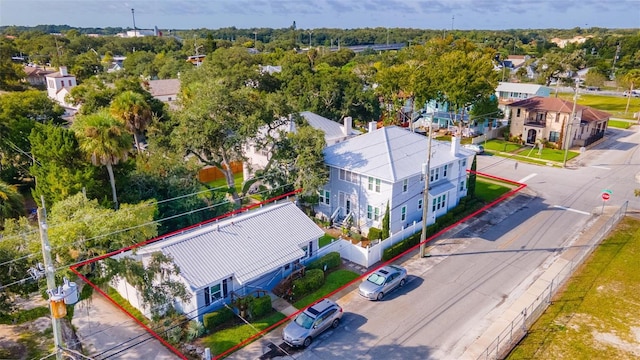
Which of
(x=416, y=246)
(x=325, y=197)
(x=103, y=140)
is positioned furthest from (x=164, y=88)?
(x=416, y=246)

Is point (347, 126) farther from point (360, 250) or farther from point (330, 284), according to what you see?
point (330, 284)

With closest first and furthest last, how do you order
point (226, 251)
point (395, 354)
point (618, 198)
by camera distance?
point (395, 354) → point (226, 251) → point (618, 198)

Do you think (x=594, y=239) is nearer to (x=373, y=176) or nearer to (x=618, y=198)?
(x=618, y=198)

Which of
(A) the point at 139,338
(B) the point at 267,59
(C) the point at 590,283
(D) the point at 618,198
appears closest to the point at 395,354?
(A) the point at 139,338

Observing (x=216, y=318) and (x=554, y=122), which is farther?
(x=554, y=122)

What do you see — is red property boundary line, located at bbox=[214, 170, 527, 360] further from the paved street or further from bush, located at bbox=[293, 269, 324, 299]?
bush, located at bbox=[293, 269, 324, 299]

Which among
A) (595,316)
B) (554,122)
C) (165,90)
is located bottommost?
(595,316)

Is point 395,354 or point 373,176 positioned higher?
point 373,176
